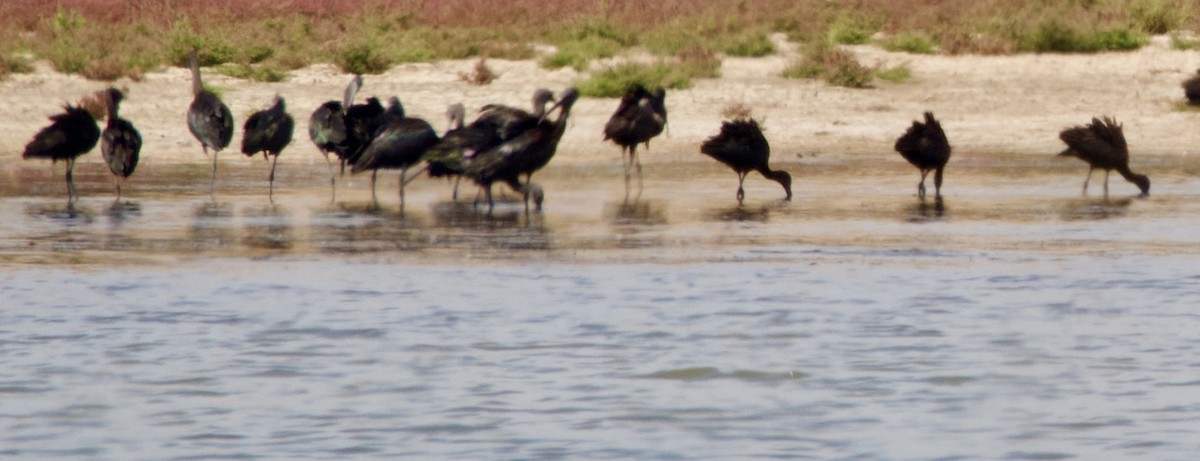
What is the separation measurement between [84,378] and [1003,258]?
6.62 m

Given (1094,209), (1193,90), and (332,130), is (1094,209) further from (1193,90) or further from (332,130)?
(1193,90)

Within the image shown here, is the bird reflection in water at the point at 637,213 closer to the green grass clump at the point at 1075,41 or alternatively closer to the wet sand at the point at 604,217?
the wet sand at the point at 604,217

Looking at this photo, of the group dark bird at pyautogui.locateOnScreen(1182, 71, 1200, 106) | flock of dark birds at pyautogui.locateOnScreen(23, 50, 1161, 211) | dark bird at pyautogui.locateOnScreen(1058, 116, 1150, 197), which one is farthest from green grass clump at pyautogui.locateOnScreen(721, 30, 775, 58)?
dark bird at pyautogui.locateOnScreen(1058, 116, 1150, 197)

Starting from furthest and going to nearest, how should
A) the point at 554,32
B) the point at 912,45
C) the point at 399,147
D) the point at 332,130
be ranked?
the point at 554,32 → the point at 912,45 → the point at 332,130 → the point at 399,147

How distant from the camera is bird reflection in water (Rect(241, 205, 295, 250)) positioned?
1457 cm

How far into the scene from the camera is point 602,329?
1067 centimetres

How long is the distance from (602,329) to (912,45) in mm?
20525

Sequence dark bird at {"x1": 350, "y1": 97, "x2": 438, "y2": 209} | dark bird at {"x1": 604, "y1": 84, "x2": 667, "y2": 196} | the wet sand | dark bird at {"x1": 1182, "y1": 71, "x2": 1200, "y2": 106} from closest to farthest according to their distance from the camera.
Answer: the wet sand
dark bird at {"x1": 350, "y1": 97, "x2": 438, "y2": 209}
dark bird at {"x1": 604, "y1": 84, "x2": 667, "y2": 196}
dark bird at {"x1": 1182, "y1": 71, "x2": 1200, "y2": 106}

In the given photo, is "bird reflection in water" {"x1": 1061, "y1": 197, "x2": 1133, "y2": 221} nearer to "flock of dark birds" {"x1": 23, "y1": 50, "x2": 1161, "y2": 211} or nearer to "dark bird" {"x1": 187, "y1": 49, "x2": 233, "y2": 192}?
"flock of dark birds" {"x1": 23, "y1": 50, "x2": 1161, "y2": 211}

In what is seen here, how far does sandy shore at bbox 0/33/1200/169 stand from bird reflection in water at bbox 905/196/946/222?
4688mm

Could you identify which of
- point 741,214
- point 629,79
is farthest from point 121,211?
point 629,79

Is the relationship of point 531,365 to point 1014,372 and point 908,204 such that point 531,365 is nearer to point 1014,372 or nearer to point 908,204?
point 1014,372

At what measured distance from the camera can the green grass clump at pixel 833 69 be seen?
26.8m

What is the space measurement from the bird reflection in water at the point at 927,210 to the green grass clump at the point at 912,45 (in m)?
12.6
